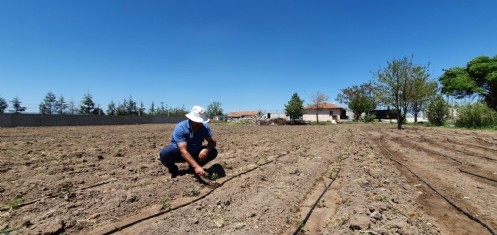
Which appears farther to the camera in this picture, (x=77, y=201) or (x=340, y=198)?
(x=340, y=198)

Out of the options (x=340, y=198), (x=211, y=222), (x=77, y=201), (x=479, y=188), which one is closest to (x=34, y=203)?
(x=77, y=201)

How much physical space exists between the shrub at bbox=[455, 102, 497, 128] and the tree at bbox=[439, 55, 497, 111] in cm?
1184

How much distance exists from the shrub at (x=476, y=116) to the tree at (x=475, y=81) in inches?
466

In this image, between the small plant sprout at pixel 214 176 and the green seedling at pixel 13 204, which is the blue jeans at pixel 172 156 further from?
the green seedling at pixel 13 204

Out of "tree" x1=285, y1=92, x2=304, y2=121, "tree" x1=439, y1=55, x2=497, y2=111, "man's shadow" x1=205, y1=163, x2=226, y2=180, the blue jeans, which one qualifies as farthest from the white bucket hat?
"tree" x1=285, y1=92, x2=304, y2=121

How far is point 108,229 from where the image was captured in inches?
131

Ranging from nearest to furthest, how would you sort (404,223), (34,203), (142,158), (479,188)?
(404,223) < (34,203) < (479,188) < (142,158)

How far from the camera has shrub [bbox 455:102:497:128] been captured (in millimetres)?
25875

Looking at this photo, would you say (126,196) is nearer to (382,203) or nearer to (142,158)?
(382,203)

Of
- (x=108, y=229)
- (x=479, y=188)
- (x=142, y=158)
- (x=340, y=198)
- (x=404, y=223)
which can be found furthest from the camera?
(x=142, y=158)

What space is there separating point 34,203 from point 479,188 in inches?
263

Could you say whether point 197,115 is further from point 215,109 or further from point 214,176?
point 215,109

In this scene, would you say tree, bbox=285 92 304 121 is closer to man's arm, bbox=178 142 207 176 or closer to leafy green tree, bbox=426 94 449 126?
leafy green tree, bbox=426 94 449 126

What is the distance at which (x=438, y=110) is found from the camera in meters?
34.2
